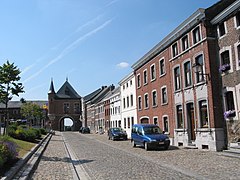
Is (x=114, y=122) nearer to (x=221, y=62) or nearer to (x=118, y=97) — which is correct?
(x=118, y=97)

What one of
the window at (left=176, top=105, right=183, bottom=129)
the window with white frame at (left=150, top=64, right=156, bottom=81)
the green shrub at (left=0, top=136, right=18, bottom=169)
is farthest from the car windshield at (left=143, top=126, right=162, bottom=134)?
the green shrub at (left=0, top=136, right=18, bottom=169)

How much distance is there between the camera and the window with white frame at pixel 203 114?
19025 millimetres

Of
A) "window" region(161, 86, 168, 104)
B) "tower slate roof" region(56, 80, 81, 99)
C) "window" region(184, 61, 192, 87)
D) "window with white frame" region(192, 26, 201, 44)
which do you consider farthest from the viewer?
"tower slate roof" region(56, 80, 81, 99)

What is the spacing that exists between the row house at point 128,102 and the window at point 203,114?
52.0ft

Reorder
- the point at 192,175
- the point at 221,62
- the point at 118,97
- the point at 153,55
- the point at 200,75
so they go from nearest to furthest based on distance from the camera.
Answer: the point at 192,175
the point at 221,62
the point at 200,75
the point at 153,55
the point at 118,97

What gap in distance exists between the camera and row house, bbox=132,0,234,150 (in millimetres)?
18078

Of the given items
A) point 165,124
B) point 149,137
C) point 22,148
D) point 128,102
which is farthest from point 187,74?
point 128,102

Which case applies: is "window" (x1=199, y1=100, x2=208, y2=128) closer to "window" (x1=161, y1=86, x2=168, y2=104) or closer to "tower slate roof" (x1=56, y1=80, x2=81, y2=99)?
"window" (x1=161, y1=86, x2=168, y2=104)

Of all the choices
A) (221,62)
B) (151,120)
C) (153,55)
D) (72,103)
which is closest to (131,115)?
(151,120)

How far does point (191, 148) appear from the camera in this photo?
64.5ft

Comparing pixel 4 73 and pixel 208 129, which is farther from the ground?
pixel 4 73

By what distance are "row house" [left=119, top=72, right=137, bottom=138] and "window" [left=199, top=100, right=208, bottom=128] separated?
15.9 m

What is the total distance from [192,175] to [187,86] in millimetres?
12581

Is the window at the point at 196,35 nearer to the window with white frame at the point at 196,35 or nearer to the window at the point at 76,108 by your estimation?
the window with white frame at the point at 196,35
